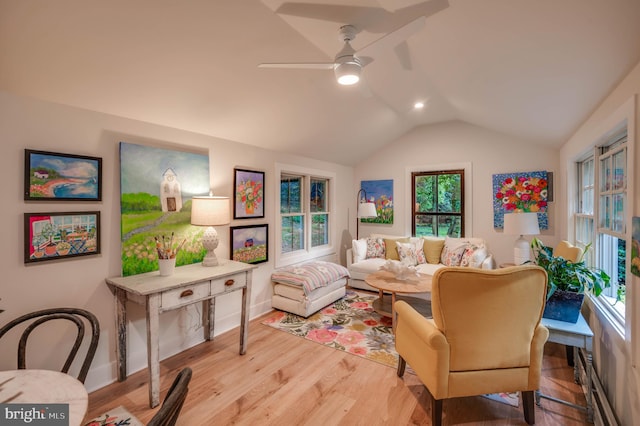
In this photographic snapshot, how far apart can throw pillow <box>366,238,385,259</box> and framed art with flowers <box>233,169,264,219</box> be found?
208cm

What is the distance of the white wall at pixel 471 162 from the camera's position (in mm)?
4254

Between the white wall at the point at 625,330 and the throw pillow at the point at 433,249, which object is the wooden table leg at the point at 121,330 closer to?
the white wall at the point at 625,330

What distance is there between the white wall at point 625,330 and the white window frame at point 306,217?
322 cm

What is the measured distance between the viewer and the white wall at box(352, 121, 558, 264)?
14.0 feet

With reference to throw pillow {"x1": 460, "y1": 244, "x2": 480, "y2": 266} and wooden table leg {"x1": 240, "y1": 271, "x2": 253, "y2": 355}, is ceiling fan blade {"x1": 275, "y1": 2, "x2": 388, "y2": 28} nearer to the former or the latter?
wooden table leg {"x1": 240, "y1": 271, "x2": 253, "y2": 355}

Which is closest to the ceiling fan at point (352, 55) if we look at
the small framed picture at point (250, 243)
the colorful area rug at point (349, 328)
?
the small framed picture at point (250, 243)

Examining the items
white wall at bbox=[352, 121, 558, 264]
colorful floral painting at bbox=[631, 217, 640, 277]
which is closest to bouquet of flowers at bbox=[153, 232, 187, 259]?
colorful floral painting at bbox=[631, 217, 640, 277]

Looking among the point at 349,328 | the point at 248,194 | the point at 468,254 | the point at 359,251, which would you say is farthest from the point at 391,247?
the point at 248,194

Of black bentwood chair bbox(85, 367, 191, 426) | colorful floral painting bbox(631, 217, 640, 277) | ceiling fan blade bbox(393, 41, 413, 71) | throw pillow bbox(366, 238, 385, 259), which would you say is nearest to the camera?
black bentwood chair bbox(85, 367, 191, 426)

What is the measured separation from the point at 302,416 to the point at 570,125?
142 inches

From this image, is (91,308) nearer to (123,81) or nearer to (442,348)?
(123,81)

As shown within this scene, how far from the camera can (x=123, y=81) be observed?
207cm

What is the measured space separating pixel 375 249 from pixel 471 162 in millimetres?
2111

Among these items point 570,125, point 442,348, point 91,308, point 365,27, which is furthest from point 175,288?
point 570,125
